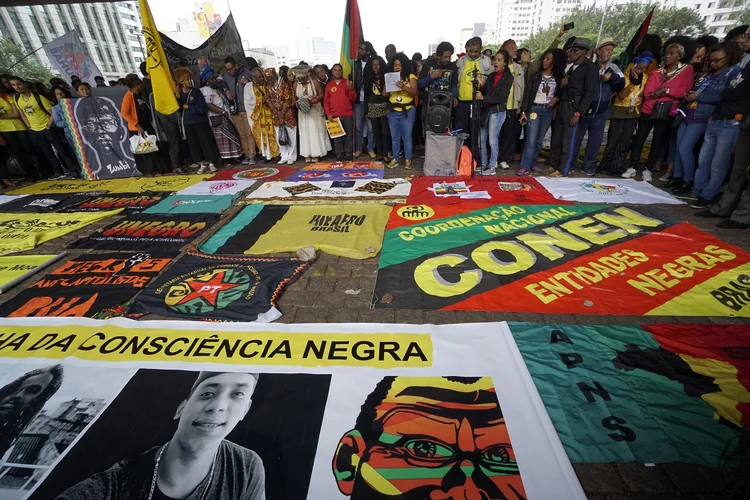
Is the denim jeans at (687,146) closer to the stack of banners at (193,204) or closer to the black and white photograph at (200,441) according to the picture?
the black and white photograph at (200,441)

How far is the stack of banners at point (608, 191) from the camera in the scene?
470 cm

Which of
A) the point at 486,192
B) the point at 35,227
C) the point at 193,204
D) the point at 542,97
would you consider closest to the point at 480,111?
the point at 542,97

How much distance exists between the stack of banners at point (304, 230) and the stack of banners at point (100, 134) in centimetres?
407

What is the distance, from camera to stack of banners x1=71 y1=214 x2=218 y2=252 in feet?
13.4

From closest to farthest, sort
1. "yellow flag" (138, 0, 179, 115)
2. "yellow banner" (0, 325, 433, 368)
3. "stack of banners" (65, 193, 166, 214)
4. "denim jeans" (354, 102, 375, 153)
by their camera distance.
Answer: "yellow banner" (0, 325, 433, 368) → "stack of banners" (65, 193, 166, 214) → "yellow flag" (138, 0, 179, 115) → "denim jeans" (354, 102, 375, 153)

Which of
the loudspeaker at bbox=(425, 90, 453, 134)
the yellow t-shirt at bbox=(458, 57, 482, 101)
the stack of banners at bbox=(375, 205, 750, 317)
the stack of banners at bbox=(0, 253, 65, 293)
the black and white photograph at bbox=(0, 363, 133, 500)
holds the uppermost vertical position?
the yellow t-shirt at bbox=(458, 57, 482, 101)

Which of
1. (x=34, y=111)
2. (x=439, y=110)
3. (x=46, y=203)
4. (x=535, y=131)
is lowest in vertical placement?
(x=46, y=203)

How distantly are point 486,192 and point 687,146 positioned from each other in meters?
2.82

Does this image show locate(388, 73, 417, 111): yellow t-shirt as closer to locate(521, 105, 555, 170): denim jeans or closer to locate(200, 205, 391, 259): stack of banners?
locate(521, 105, 555, 170): denim jeans

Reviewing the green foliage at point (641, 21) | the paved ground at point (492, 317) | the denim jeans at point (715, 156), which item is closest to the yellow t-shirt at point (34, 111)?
the paved ground at point (492, 317)

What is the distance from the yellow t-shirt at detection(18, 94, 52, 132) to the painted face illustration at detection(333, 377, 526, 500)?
28.7ft

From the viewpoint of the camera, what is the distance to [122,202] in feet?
18.0

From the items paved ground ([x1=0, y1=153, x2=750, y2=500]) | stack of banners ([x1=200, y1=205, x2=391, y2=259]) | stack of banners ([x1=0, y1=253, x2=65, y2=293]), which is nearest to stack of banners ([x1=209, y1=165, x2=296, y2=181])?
stack of banners ([x1=200, y1=205, x2=391, y2=259])

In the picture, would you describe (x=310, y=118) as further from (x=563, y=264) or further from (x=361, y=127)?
(x=563, y=264)
